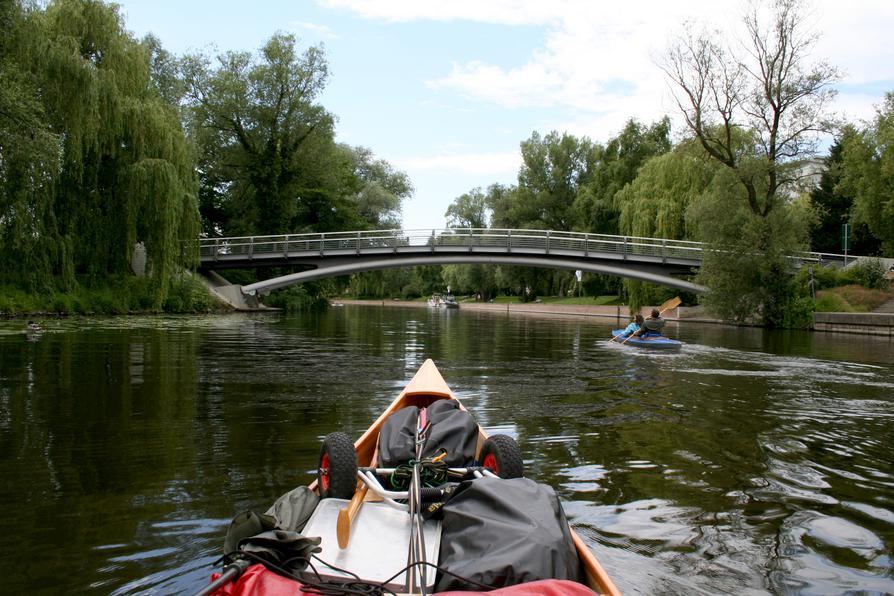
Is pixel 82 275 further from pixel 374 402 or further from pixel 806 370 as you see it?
pixel 806 370

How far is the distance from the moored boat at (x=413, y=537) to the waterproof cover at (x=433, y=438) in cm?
33

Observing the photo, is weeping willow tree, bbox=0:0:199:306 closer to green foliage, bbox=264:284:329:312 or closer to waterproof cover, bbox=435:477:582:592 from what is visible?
waterproof cover, bbox=435:477:582:592

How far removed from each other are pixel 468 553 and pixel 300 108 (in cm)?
3368

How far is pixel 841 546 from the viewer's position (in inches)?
153

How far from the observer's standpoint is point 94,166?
19.3m

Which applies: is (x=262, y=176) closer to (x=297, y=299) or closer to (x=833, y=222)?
(x=297, y=299)

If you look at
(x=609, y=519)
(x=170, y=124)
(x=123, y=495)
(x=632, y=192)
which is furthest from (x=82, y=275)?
(x=632, y=192)

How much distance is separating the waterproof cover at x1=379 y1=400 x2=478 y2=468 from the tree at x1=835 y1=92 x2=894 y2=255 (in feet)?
99.0

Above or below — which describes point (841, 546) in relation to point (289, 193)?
below

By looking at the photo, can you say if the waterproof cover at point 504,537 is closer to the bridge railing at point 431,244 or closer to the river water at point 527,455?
the river water at point 527,455

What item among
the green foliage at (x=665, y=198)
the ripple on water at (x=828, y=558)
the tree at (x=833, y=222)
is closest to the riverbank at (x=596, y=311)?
the green foliage at (x=665, y=198)

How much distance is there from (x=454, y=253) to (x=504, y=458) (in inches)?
1096

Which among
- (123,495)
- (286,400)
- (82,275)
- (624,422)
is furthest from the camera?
(82,275)

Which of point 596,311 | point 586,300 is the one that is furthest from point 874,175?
point 586,300
